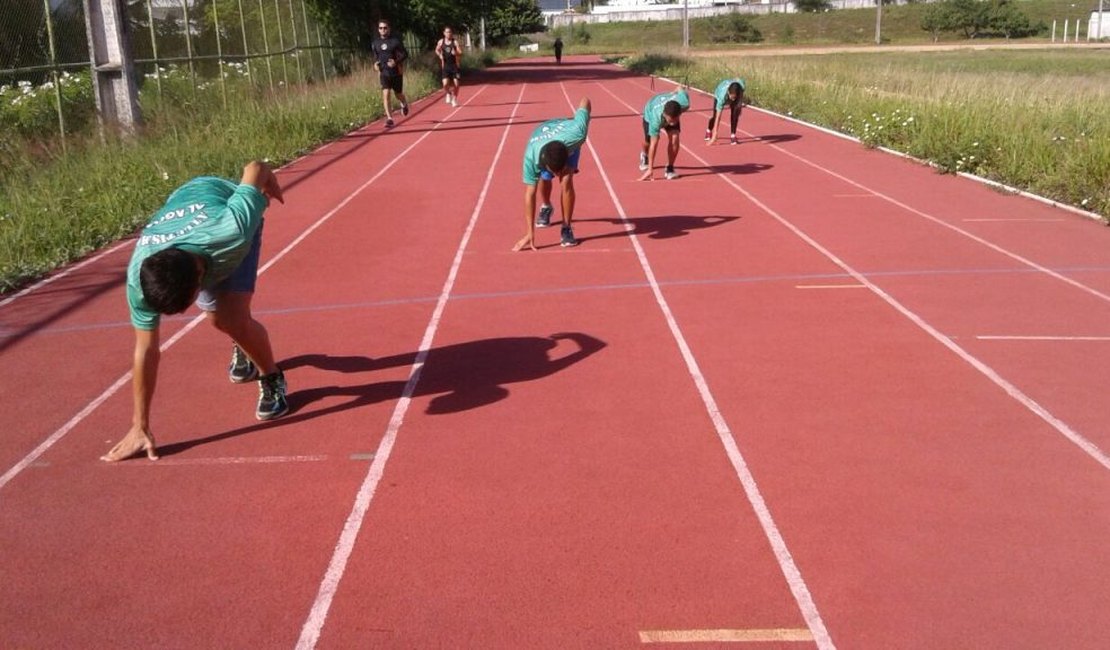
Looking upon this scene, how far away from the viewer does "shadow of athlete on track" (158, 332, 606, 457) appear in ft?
19.2

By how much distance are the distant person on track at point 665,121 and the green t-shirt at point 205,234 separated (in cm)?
822

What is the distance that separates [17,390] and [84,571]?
261 centimetres

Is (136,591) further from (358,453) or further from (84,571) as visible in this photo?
(358,453)

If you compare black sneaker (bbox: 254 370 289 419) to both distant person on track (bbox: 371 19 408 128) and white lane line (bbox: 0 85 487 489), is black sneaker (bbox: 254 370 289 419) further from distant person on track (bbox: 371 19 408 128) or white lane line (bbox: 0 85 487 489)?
distant person on track (bbox: 371 19 408 128)

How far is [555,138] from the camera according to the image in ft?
29.8

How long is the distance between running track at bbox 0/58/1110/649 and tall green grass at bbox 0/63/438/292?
0.71m

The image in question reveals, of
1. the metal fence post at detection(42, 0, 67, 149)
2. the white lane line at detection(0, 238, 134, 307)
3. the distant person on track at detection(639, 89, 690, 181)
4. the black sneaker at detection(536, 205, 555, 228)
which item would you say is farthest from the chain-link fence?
the distant person on track at detection(639, 89, 690, 181)

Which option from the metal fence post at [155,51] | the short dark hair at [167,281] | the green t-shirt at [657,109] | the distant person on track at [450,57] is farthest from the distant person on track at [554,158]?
the distant person on track at [450,57]

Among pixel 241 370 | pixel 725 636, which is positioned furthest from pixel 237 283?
pixel 725 636

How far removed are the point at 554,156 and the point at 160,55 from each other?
12274 millimetres

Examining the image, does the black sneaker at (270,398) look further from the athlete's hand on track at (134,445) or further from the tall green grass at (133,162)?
the tall green grass at (133,162)

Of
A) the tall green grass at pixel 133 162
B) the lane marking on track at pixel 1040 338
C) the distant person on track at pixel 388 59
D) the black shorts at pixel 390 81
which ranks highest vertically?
the distant person on track at pixel 388 59

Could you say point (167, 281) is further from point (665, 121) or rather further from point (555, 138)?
point (665, 121)

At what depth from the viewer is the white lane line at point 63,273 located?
27.9ft
